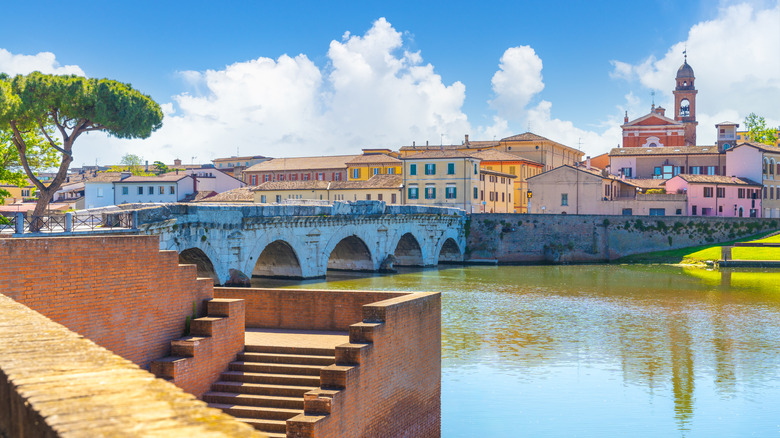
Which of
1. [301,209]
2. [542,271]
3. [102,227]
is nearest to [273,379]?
[102,227]

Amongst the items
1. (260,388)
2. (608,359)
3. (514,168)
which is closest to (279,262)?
(608,359)

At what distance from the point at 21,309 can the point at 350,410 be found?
704 cm

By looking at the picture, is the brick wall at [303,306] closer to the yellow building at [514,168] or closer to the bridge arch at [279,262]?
the bridge arch at [279,262]

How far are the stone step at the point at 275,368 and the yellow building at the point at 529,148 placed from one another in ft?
330

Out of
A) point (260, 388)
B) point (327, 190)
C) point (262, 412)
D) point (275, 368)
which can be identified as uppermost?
point (327, 190)

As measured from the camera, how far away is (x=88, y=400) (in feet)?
16.1

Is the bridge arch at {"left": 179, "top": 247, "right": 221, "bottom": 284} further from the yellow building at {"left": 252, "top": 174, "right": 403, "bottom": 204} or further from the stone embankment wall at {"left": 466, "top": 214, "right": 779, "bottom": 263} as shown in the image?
the yellow building at {"left": 252, "top": 174, "right": 403, "bottom": 204}

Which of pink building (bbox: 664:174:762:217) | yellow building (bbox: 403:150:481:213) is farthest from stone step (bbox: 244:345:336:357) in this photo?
pink building (bbox: 664:174:762:217)

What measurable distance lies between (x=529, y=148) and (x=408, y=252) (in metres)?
52.0

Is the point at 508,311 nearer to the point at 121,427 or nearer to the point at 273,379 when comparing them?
the point at 273,379

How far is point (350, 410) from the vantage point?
14.8m

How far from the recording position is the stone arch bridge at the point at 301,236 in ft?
134

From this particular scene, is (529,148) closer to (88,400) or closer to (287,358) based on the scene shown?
(287,358)

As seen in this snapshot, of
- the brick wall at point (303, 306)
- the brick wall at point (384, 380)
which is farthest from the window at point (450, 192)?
the brick wall at point (303, 306)
